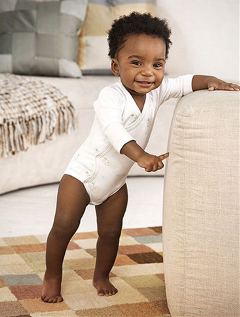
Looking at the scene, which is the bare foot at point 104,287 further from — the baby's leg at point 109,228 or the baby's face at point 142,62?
the baby's face at point 142,62

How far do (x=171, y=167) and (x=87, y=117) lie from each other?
1.48 metres

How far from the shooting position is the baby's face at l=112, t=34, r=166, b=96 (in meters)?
1.16

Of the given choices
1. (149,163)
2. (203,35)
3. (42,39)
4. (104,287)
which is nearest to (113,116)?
(149,163)

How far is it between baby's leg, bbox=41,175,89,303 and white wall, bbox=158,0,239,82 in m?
1.87

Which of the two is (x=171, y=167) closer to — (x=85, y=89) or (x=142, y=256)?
(x=142, y=256)

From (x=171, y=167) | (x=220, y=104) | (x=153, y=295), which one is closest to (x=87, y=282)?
(x=153, y=295)

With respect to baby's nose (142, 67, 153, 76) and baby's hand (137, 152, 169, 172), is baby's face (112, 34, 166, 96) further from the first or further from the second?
baby's hand (137, 152, 169, 172)

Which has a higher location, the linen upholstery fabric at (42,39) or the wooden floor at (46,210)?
the linen upholstery fabric at (42,39)

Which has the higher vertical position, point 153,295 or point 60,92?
point 60,92

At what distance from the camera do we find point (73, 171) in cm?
124

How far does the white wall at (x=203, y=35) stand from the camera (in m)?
2.96

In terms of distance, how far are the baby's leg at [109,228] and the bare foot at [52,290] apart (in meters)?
0.10

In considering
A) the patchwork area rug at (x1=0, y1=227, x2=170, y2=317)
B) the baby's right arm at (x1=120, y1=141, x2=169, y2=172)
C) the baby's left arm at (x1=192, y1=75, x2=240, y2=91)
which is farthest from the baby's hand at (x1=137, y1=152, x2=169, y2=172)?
the patchwork area rug at (x1=0, y1=227, x2=170, y2=317)

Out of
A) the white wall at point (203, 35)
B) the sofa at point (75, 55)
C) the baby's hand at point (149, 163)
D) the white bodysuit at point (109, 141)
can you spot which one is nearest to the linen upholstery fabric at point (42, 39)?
the sofa at point (75, 55)
